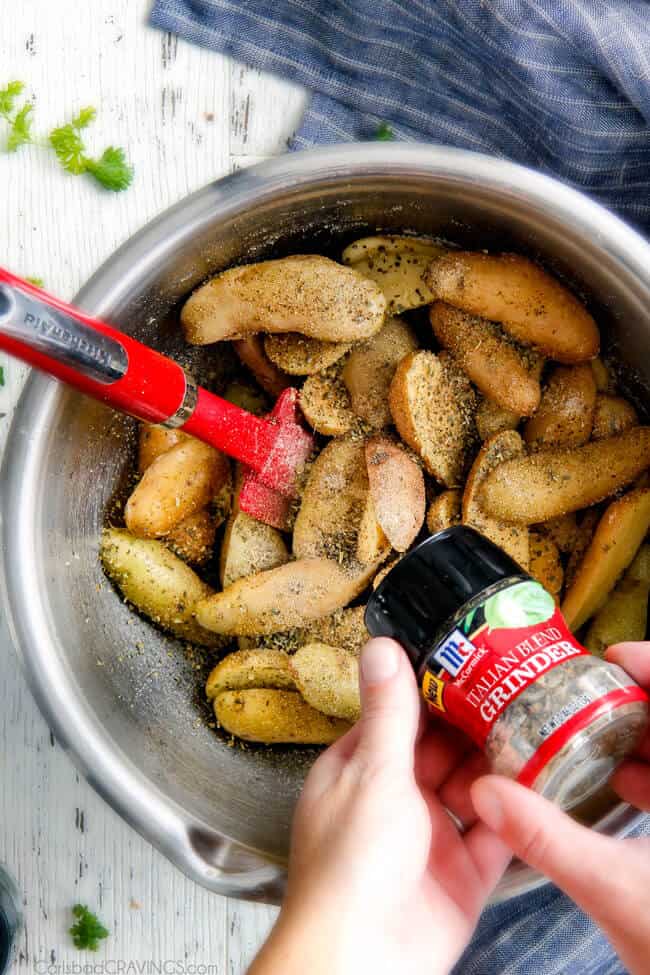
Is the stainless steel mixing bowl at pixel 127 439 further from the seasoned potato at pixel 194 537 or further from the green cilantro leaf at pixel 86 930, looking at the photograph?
the green cilantro leaf at pixel 86 930

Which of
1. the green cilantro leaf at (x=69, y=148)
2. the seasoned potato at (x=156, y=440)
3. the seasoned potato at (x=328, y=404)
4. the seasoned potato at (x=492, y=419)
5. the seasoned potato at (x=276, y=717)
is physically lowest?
the seasoned potato at (x=276, y=717)

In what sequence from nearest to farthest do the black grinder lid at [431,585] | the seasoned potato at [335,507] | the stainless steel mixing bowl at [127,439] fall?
the black grinder lid at [431,585]
the stainless steel mixing bowl at [127,439]
the seasoned potato at [335,507]

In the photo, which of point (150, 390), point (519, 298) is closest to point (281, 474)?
point (150, 390)

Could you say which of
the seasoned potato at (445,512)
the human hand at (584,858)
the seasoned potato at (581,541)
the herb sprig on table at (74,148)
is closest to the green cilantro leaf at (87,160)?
the herb sprig on table at (74,148)

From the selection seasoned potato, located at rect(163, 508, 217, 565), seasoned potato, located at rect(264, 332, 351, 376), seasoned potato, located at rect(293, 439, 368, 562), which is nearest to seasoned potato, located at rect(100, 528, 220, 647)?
seasoned potato, located at rect(163, 508, 217, 565)

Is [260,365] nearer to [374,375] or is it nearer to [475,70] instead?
[374,375]

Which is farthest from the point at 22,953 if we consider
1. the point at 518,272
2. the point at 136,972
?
the point at 518,272
